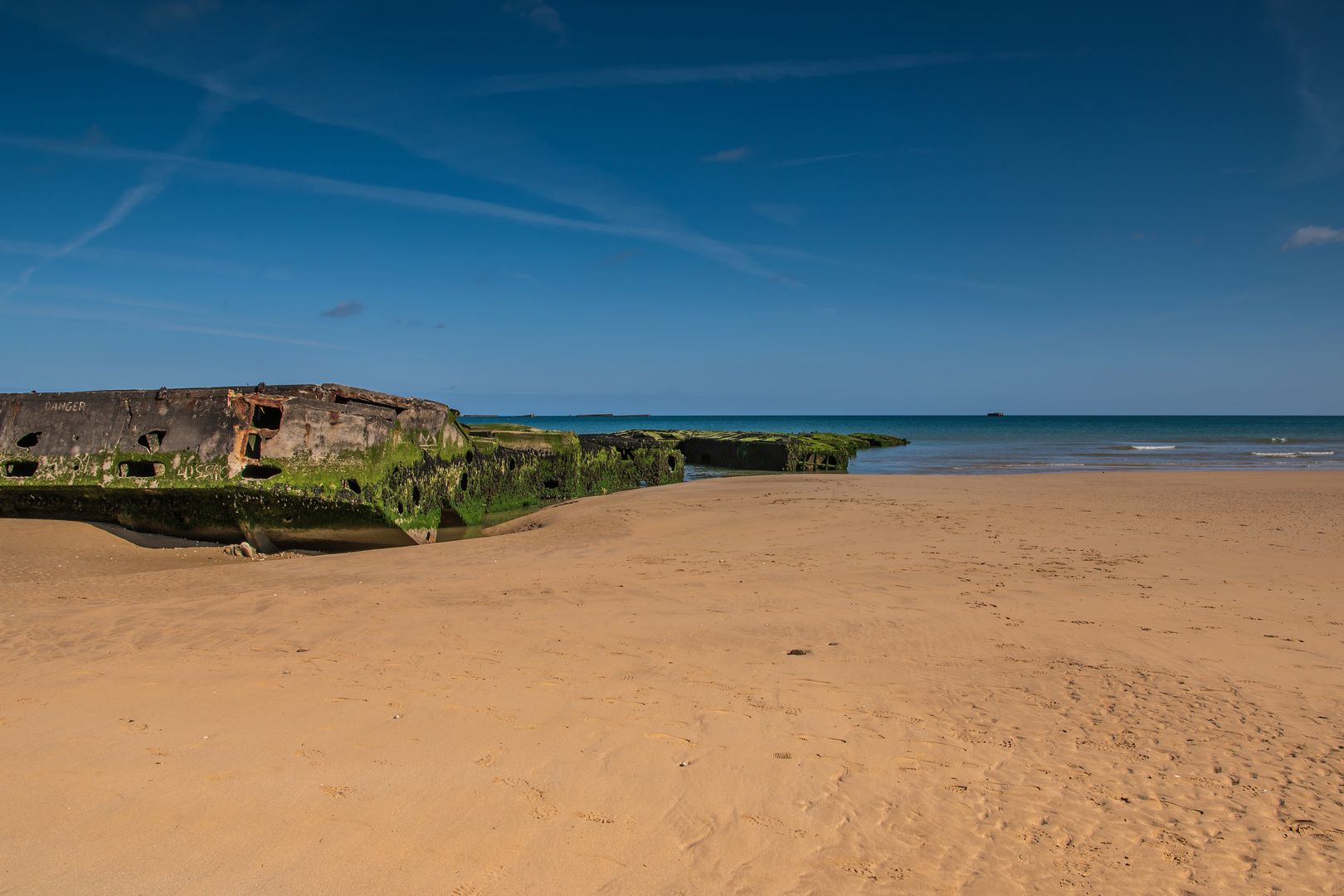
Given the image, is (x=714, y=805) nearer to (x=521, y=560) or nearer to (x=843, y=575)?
(x=843, y=575)

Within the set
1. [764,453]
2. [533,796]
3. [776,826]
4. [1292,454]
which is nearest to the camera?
[776,826]

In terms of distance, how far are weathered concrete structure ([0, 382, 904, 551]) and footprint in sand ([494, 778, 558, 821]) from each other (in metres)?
5.65

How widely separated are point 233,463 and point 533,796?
613cm

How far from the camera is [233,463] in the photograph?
6977 millimetres

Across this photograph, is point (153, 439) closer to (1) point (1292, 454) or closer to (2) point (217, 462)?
(2) point (217, 462)

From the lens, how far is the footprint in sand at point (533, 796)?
241 cm

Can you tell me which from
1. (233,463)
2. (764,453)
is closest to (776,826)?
(233,463)

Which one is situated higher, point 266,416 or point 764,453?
point 266,416

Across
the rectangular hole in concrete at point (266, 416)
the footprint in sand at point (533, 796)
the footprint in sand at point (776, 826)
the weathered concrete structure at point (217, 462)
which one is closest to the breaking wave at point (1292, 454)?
the weathered concrete structure at point (217, 462)

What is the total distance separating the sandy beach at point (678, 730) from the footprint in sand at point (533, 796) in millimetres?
19

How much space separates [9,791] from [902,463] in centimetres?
2548

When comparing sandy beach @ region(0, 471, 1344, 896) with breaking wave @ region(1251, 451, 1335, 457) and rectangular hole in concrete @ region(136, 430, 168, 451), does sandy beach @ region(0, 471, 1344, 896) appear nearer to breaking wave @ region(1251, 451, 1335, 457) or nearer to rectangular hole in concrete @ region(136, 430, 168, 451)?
rectangular hole in concrete @ region(136, 430, 168, 451)

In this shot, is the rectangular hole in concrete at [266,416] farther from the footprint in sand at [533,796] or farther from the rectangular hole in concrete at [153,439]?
the footprint in sand at [533,796]

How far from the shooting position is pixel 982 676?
371 cm
